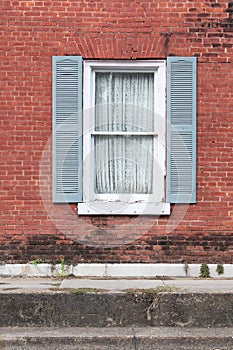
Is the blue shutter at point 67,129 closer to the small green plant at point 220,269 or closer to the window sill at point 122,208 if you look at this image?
the window sill at point 122,208

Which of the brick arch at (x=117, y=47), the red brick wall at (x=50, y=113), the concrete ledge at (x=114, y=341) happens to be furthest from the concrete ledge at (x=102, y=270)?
the brick arch at (x=117, y=47)

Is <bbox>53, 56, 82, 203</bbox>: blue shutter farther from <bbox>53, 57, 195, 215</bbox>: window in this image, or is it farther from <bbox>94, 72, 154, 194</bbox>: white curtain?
<bbox>94, 72, 154, 194</bbox>: white curtain

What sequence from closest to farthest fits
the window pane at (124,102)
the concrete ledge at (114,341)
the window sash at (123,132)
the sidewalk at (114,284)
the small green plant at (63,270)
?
the concrete ledge at (114,341) < the sidewalk at (114,284) < the small green plant at (63,270) < the window sash at (123,132) < the window pane at (124,102)

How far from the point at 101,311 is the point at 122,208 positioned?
191cm

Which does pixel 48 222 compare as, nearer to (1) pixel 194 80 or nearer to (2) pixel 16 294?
(2) pixel 16 294

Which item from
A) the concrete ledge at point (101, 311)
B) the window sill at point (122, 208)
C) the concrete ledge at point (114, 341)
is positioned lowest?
the concrete ledge at point (114, 341)

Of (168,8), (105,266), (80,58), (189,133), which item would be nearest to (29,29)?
(80,58)

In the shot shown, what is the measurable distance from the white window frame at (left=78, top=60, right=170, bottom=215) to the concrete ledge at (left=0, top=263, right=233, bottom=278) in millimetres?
709

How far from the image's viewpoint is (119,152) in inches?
346

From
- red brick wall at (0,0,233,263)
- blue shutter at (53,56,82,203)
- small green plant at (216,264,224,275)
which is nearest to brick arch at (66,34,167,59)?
red brick wall at (0,0,233,263)

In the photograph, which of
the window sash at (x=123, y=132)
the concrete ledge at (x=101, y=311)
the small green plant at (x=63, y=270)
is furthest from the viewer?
the window sash at (x=123, y=132)

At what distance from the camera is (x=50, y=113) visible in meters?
8.65

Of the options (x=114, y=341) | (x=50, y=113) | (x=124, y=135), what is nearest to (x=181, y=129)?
(x=124, y=135)

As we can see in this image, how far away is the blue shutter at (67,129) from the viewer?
8.59 meters
